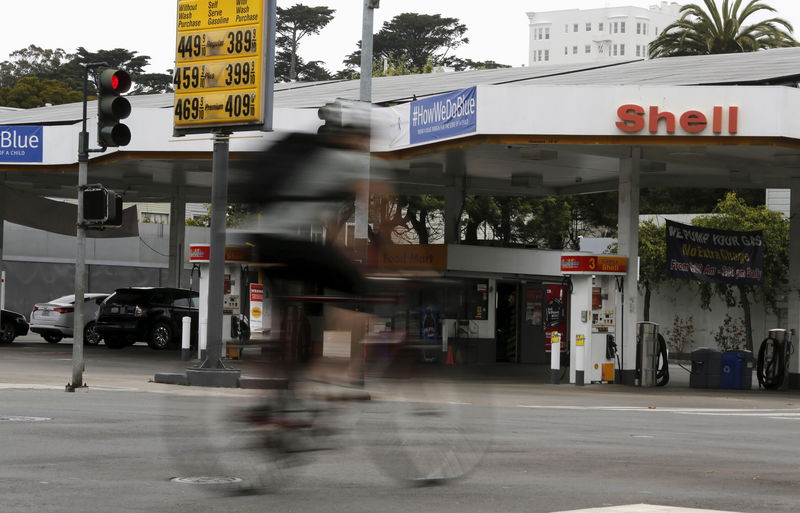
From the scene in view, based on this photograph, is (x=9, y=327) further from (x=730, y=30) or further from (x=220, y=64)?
(x=730, y=30)

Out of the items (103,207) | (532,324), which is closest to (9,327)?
(532,324)

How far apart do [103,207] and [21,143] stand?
17.1 m

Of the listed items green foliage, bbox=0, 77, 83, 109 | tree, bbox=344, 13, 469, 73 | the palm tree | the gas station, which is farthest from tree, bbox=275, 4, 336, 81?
the gas station

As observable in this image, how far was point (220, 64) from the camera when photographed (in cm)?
2111

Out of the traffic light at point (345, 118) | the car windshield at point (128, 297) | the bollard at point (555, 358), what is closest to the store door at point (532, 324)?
the bollard at point (555, 358)

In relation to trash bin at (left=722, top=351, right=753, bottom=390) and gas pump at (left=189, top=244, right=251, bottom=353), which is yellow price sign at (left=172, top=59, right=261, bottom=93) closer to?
gas pump at (left=189, top=244, right=251, bottom=353)

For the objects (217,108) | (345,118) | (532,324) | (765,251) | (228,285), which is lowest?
(532,324)

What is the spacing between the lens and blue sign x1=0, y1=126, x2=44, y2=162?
107 feet

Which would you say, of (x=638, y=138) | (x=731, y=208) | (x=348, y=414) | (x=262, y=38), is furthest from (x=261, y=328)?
(x=731, y=208)

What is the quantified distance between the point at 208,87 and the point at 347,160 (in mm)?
14156

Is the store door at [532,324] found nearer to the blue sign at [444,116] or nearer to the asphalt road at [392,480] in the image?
the blue sign at [444,116]

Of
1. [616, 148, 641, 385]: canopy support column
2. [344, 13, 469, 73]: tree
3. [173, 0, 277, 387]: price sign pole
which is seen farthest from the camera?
[344, 13, 469, 73]: tree

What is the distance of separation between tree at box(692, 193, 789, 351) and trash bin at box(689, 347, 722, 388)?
1741 cm

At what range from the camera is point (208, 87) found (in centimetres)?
2122
